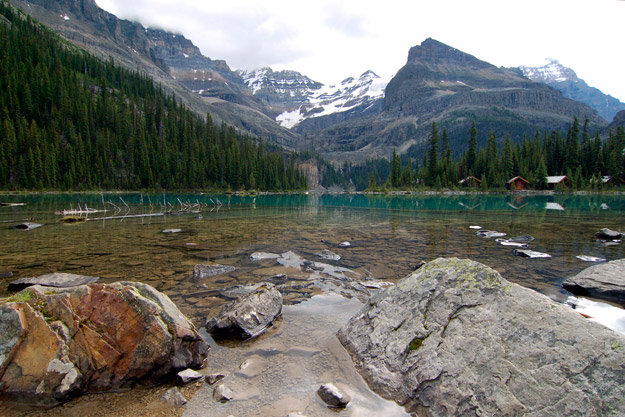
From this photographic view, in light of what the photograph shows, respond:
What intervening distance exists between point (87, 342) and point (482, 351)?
21.7 ft

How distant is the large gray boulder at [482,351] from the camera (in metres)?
A: 3.94

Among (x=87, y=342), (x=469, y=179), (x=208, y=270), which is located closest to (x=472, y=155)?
(x=469, y=179)

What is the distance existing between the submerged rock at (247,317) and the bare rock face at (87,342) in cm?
100

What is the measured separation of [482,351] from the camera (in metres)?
4.79

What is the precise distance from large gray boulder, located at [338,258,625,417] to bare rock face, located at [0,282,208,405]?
3732mm

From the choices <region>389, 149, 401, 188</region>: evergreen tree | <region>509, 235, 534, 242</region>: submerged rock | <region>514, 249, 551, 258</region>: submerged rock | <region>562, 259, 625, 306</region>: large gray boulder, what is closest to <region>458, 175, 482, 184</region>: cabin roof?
<region>389, 149, 401, 188</region>: evergreen tree

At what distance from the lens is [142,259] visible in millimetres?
14164

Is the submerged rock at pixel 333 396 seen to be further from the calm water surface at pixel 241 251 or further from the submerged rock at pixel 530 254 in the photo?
the submerged rock at pixel 530 254

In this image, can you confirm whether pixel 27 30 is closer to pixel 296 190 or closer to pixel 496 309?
pixel 296 190

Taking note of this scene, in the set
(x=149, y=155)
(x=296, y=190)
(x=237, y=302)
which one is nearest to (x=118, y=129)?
(x=149, y=155)

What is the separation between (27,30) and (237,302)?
233176 millimetres

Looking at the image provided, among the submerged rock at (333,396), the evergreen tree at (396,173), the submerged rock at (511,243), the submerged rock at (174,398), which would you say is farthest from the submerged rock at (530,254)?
the evergreen tree at (396,173)

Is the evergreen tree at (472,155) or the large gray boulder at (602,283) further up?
the evergreen tree at (472,155)

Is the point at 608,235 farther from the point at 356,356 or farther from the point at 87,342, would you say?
the point at 87,342
